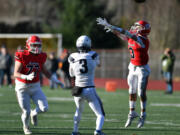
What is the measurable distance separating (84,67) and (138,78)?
84.9 inches

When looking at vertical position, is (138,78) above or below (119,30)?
below

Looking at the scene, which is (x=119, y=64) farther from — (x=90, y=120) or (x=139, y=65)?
(x=139, y=65)

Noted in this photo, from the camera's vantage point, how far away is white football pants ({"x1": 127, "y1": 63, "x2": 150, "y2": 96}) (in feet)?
31.0

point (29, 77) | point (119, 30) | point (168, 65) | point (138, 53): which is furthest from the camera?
point (168, 65)

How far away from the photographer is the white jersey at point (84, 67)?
7645mm

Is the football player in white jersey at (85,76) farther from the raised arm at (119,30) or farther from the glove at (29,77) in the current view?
the raised arm at (119,30)

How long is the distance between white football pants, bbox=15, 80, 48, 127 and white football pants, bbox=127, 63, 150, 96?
81.3 inches

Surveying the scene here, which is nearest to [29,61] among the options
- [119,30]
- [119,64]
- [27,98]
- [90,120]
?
[27,98]

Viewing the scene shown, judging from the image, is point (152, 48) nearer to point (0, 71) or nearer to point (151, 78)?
point (151, 78)

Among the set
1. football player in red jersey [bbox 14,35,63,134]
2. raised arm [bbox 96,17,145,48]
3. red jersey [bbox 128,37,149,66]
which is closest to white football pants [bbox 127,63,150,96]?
red jersey [bbox 128,37,149,66]

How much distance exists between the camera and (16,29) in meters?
41.4

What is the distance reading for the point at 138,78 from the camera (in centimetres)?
950

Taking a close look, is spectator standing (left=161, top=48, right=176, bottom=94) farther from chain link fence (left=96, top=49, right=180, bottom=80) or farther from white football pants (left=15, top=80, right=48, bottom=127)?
white football pants (left=15, top=80, right=48, bottom=127)

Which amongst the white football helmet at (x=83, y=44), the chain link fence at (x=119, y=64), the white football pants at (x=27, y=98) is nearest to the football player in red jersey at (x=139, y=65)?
the white football helmet at (x=83, y=44)
